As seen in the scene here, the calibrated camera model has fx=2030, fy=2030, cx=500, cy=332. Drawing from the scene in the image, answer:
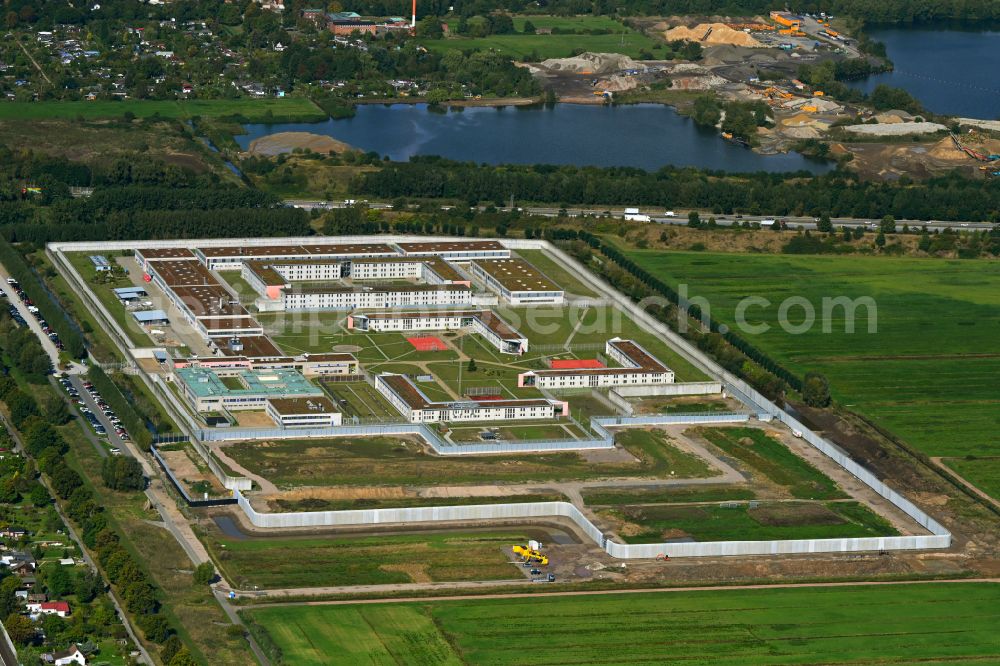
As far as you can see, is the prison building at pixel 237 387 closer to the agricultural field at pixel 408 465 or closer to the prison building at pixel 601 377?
the agricultural field at pixel 408 465

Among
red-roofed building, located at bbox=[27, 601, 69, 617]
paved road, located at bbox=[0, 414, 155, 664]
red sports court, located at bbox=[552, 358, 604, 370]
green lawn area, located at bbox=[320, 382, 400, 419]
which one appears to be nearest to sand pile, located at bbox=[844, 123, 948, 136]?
red sports court, located at bbox=[552, 358, 604, 370]

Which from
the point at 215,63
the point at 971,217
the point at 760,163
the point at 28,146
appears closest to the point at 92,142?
the point at 28,146

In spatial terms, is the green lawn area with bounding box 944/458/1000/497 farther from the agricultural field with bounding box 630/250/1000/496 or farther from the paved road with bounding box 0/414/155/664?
the paved road with bounding box 0/414/155/664

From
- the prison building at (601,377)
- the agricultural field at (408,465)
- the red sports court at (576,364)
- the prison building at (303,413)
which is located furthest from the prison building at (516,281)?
the agricultural field at (408,465)

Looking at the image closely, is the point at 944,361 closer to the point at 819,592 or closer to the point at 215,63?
the point at 819,592

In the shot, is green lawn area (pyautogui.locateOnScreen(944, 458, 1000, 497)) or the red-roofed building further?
green lawn area (pyautogui.locateOnScreen(944, 458, 1000, 497))

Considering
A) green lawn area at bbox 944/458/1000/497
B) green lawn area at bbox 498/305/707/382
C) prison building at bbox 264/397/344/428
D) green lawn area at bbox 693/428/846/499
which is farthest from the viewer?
green lawn area at bbox 498/305/707/382

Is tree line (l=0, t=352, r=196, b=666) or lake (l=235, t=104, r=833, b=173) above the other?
tree line (l=0, t=352, r=196, b=666)

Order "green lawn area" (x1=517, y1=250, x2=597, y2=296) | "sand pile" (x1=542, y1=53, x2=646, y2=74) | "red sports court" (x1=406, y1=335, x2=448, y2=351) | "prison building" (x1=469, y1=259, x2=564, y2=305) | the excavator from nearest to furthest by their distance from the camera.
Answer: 1. the excavator
2. "red sports court" (x1=406, y1=335, x2=448, y2=351)
3. "prison building" (x1=469, y1=259, x2=564, y2=305)
4. "green lawn area" (x1=517, y1=250, x2=597, y2=296)
5. "sand pile" (x1=542, y1=53, x2=646, y2=74)
